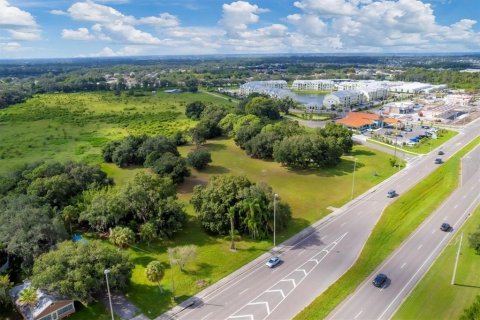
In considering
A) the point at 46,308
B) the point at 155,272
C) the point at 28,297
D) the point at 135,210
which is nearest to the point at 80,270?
the point at 46,308

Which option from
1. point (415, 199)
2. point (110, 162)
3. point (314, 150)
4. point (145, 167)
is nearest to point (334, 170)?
point (314, 150)

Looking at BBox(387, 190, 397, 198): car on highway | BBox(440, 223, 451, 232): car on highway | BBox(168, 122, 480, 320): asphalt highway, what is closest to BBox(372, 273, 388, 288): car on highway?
BBox(168, 122, 480, 320): asphalt highway

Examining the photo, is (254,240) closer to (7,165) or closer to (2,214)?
(2,214)

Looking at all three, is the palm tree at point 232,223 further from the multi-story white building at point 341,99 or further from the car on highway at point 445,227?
the multi-story white building at point 341,99

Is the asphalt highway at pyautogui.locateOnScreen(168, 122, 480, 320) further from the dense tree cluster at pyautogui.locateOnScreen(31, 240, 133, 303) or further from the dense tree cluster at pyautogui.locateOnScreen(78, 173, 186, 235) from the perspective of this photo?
the dense tree cluster at pyautogui.locateOnScreen(78, 173, 186, 235)

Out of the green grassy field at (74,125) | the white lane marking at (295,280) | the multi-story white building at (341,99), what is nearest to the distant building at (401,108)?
the multi-story white building at (341,99)
